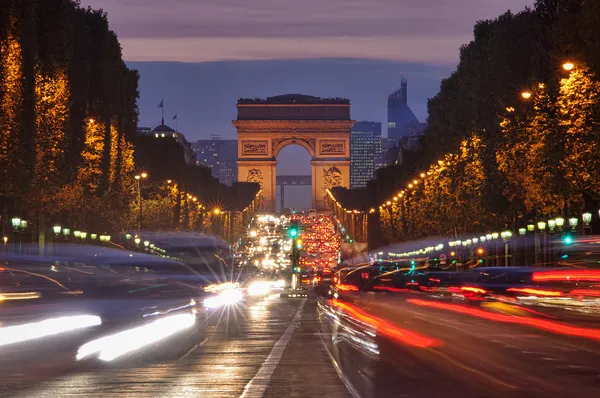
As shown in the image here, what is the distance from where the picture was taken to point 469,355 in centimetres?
1797

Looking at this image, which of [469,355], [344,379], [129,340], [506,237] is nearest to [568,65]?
[129,340]

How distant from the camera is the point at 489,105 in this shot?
63344 mm

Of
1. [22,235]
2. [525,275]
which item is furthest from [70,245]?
[525,275]

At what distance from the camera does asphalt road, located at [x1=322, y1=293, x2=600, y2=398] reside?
44.5 ft

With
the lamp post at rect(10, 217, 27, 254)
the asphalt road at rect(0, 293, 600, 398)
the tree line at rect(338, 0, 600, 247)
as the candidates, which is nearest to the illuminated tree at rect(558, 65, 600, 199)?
the tree line at rect(338, 0, 600, 247)

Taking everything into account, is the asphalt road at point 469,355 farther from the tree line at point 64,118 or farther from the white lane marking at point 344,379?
the tree line at point 64,118

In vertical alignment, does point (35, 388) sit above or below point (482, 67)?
below

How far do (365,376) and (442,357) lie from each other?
3028 mm

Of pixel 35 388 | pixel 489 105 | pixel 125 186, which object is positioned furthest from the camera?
pixel 125 186

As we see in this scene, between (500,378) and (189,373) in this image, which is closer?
(500,378)

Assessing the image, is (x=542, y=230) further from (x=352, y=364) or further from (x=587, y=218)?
(x=352, y=364)

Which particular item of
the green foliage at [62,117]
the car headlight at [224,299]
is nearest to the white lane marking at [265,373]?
the car headlight at [224,299]

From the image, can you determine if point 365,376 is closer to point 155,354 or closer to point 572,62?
point 155,354

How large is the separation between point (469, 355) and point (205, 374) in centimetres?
433
